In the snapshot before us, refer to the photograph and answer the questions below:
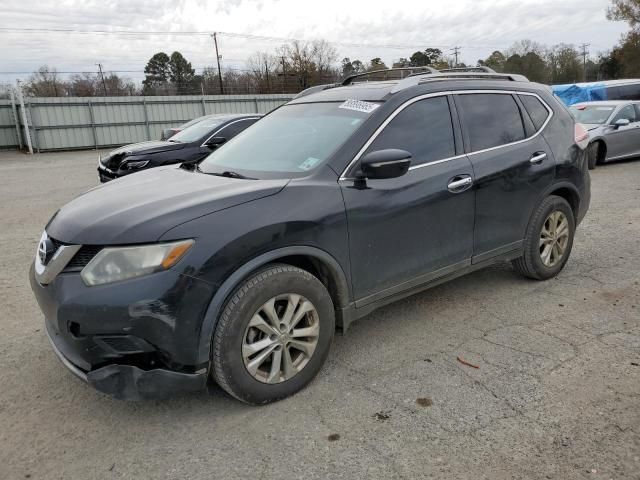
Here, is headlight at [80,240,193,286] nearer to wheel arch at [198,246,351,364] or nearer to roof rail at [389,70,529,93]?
wheel arch at [198,246,351,364]

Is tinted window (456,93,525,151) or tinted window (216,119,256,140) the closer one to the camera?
tinted window (456,93,525,151)

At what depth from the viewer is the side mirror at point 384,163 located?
3055 millimetres

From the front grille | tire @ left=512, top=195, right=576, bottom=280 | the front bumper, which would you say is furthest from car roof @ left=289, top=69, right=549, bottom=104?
the front grille

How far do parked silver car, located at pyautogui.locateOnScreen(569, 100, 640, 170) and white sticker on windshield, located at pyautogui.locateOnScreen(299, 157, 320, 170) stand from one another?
10532 millimetres

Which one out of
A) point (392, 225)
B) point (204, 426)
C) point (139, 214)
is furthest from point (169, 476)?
point (392, 225)

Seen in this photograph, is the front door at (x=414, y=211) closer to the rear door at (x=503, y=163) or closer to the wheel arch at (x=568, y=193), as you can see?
the rear door at (x=503, y=163)

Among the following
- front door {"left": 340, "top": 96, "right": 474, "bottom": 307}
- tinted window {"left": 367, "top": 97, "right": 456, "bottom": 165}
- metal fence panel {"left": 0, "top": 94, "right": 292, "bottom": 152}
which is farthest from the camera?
metal fence panel {"left": 0, "top": 94, "right": 292, "bottom": 152}

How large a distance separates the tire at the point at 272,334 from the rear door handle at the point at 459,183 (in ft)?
4.13

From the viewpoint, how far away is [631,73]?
49.3m

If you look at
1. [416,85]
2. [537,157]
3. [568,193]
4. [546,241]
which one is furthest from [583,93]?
[416,85]

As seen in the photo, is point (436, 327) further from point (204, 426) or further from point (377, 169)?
point (204, 426)

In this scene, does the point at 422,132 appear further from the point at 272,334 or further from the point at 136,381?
the point at 136,381

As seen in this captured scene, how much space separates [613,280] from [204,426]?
3835mm

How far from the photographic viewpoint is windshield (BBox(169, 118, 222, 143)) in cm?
998
